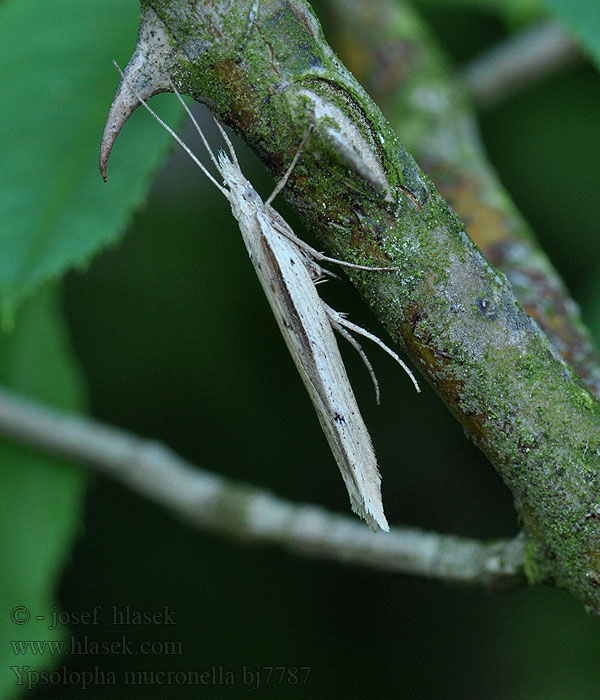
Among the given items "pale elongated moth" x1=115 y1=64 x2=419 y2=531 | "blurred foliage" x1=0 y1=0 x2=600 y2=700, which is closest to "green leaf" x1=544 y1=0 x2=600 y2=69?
"pale elongated moth" x1=115 y1=64 x2=419 y2=531

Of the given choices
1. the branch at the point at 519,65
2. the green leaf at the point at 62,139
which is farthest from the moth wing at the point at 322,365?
the branch at the point at 519,65

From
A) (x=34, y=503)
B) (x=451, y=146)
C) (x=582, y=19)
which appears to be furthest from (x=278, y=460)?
(x=582, y=19)

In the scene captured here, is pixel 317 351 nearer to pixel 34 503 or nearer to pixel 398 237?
pixel 398 237

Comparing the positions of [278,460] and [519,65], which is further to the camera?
[278,460]

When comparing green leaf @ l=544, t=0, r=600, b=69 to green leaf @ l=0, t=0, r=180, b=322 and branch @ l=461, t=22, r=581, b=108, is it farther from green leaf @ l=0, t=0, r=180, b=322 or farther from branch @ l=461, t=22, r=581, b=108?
branch @ l=461, t=22, r=581, b=108

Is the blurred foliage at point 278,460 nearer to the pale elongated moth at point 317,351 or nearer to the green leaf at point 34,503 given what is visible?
the green leaf at point 34,503

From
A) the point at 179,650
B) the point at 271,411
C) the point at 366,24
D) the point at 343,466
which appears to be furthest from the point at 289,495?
the point at 366,24

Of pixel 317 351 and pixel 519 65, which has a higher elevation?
pixel 519 65
